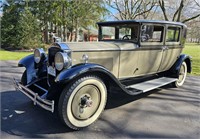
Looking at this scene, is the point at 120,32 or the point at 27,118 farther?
the point at 120,32

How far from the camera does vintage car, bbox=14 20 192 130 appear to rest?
8.80ft

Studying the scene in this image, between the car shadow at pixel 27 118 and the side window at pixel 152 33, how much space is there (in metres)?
1.41

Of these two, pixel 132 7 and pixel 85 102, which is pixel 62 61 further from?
pixel 132 7

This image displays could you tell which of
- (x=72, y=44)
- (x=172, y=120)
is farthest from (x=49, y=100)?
(x=172, y=120)

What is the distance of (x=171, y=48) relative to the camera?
4699mm

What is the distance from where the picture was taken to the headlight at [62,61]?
279cm

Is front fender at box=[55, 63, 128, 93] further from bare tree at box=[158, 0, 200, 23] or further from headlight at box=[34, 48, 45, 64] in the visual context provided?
bare tree at box=[158, 0, 200, 23]

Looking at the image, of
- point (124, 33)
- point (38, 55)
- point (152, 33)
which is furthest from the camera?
point (124, 33)

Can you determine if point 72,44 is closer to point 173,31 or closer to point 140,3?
point 173,31

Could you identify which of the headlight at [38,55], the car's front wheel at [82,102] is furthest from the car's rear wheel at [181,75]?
the headlight at [38,55]

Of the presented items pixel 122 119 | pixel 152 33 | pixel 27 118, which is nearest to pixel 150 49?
pixel 152 33

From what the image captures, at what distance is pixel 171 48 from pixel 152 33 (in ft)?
3.09

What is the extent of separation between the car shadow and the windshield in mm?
1429

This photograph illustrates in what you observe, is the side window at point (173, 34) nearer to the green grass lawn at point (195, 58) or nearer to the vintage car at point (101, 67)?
the vintage car at point (101, 67)
